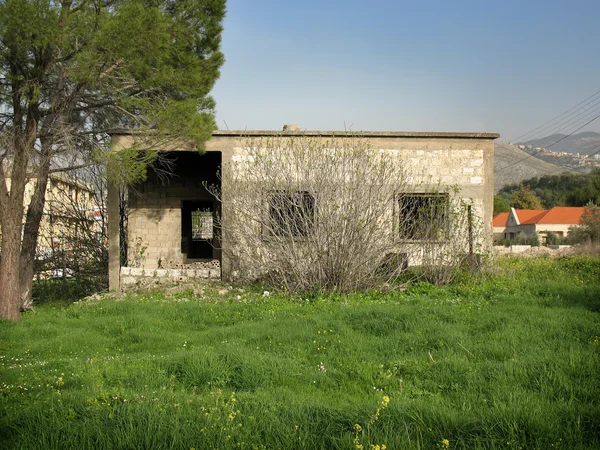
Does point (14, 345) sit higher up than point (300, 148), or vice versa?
point (300, 148)

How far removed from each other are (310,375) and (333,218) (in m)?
5.74

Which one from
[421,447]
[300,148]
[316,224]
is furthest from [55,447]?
[300,148]

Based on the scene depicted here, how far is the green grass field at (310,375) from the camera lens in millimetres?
3668

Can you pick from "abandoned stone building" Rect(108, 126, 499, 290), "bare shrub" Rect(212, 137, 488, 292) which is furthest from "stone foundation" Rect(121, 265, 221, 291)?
"bare shrub" Rect(212, 137, 488, 292)

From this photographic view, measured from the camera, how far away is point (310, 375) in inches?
209

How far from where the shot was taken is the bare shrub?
428 inches

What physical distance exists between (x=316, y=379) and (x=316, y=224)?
579cm

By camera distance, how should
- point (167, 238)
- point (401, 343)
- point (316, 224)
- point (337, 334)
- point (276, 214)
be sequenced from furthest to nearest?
point (167, 238) < point (276, 214) < point (316, 224) < point (337, 334) < point (401, 343)

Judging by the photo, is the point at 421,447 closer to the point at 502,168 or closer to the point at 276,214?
the point at 276,214

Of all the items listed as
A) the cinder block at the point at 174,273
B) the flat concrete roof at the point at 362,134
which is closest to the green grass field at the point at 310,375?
the cinder block at the point at 174,273

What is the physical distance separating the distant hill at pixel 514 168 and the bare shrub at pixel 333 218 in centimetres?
10183

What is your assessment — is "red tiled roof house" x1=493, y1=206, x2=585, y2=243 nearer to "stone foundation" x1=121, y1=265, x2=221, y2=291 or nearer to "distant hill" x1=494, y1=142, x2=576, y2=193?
"stone foundation" x1=121, y1=265, x2=221, y2=291

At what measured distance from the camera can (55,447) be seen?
3559 millimetres

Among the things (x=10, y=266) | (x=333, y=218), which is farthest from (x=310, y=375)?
(x=10, y=266)
